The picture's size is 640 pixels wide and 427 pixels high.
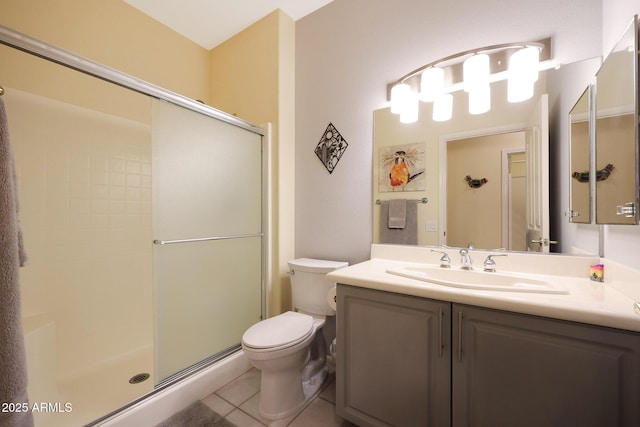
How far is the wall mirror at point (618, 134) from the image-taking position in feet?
2.76

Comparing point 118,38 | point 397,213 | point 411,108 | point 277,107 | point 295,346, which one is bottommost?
point 295,346

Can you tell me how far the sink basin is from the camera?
1011 mm

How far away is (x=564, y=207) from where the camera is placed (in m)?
1.21

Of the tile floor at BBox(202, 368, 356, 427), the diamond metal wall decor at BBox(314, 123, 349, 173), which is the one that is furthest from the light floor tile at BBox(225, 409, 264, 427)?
the diamond metal wall decor at BBox(314, 123, 349, 173)

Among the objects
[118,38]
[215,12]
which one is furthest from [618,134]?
[118,38]

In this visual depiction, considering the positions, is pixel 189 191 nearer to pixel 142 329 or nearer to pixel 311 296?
pixel 311 296

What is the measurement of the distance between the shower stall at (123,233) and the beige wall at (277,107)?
139mm

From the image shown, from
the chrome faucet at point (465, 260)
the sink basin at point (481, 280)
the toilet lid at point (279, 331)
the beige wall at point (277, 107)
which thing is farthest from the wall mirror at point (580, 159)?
the beige wall at point (277, 107)

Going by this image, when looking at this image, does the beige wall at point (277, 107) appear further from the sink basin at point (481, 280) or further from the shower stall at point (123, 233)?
the sink basin at point (481, 280)

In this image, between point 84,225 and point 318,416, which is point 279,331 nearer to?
point 318,416

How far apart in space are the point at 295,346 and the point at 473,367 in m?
0.84

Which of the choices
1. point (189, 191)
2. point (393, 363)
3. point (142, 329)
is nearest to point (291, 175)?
point (189, 191)

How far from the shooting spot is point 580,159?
116cm

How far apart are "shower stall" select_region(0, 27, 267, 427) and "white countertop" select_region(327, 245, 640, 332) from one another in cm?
98
